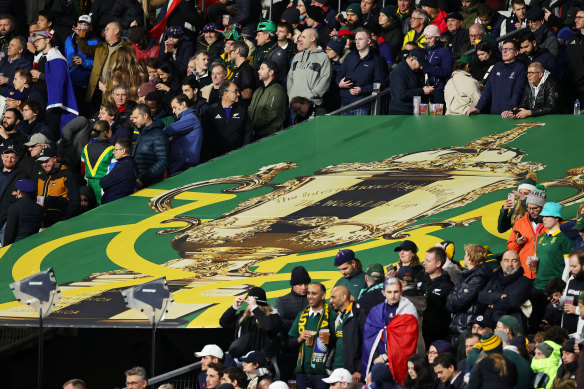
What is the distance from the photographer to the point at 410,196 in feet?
53.0

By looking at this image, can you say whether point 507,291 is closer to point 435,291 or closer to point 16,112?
point 435,291

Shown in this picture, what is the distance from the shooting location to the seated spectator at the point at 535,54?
17.7 meters

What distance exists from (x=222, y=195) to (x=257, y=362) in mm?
5543

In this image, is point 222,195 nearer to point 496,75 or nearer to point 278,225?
point 278,225

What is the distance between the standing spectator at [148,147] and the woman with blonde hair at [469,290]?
240 inches

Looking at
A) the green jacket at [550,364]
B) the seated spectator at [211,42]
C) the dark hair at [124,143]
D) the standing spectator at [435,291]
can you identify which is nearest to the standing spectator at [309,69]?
the seated spectator at [211,42]

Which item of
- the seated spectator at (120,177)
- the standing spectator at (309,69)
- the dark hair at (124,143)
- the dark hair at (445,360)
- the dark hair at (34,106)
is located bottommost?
the dark hair at (445,360)

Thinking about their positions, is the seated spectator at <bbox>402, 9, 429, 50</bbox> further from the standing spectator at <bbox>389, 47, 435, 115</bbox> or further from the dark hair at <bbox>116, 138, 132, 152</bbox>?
the dark hair at <bbox>116, 138, 132, 152</bbox>

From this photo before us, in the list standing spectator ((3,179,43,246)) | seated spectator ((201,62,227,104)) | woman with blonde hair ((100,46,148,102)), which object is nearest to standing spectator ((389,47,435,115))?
seated spectator ((201,62,227,104))

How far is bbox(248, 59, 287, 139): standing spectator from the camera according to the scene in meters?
18.6

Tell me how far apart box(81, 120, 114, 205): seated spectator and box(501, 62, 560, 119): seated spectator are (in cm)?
537

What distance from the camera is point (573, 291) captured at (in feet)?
38.3

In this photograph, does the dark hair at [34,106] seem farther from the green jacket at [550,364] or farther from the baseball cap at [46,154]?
the green jacket at [550,364]

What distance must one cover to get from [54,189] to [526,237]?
6228 millimetres
